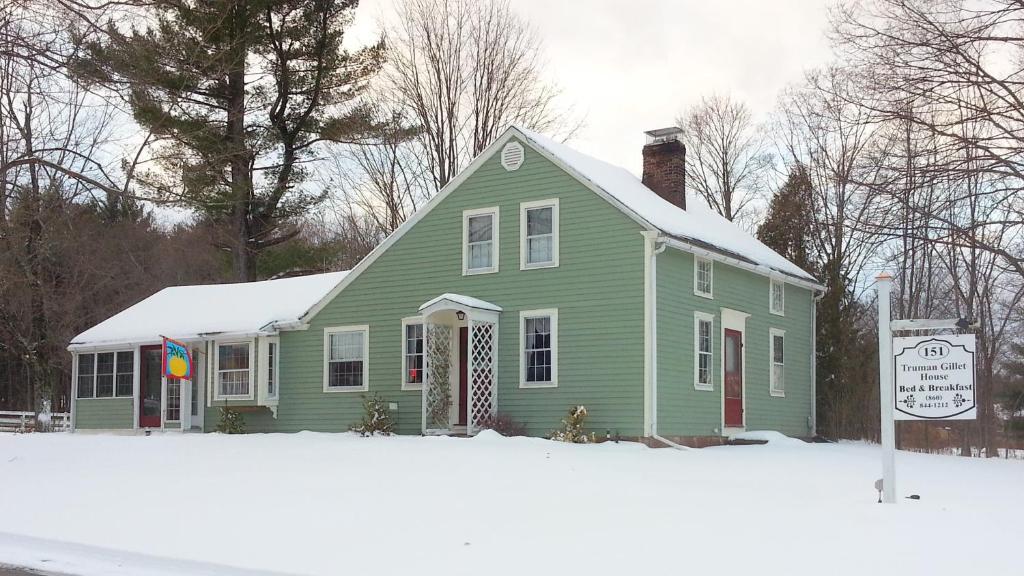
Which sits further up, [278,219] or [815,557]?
[278,219]

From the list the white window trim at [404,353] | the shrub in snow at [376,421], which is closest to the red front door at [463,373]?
the white window trim at [404,353]

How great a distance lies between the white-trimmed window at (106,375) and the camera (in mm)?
25781

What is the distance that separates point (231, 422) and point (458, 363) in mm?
6139

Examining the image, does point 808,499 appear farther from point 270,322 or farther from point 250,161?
point 250,161

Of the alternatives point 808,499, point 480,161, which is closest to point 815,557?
point 808,499

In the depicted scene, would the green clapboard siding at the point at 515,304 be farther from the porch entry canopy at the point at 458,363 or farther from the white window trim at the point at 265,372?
the porch entry canopy at the point at 458,363

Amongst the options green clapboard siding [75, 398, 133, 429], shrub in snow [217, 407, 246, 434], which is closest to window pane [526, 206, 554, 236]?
shrub in snow [217, 407, 246, 434]

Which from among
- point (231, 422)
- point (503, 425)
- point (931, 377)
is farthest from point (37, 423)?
point (931, 377)

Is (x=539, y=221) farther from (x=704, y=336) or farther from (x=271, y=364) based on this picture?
(x=271, y=364)

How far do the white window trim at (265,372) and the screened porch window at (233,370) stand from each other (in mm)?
550

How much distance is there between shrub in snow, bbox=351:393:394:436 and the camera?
20734mm

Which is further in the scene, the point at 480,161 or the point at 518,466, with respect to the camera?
the point at 480,161

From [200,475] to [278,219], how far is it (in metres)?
21.0

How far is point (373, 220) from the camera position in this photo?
37.5 meters
